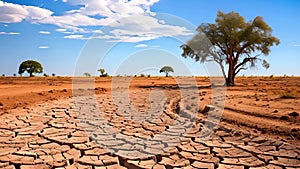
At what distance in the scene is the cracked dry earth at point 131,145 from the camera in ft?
12.3

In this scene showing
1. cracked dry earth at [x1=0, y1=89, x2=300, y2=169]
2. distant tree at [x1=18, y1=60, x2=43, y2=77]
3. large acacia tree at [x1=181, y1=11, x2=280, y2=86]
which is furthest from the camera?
distant tree at [x1=18, y1=60, x2=43, y2=77]

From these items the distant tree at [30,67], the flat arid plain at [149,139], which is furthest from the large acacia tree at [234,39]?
the distant tree at [30,67]

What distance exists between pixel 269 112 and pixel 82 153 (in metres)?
4.87

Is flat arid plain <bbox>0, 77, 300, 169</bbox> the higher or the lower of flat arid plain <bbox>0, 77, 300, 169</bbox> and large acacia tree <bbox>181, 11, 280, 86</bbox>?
the lower

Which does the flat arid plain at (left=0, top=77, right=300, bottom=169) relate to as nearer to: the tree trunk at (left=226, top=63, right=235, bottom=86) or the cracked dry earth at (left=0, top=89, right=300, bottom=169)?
the cracked dry earth at (left=0, top=89, right=300, bottom=169)

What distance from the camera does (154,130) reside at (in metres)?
5.56

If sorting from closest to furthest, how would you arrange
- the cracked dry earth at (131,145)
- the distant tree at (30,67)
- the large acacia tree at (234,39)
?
the cracked dry earth at (131,145) → the large acacia tree at (234,39) → the distant tree at (30,67)

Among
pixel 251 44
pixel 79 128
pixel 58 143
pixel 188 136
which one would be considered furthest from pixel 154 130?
pixel 251 44

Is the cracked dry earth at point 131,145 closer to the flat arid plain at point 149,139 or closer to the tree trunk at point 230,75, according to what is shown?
the flat arid plain at point 149,139

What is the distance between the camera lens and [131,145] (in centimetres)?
452

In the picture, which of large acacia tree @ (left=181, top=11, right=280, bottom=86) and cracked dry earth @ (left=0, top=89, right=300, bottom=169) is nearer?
cracked dry earth @ (left=0, top=89, right=300, bottom=169)

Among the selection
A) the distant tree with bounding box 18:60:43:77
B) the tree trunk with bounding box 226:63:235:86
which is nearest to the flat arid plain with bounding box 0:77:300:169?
the tree trunk with bounding box 226:63:235:86

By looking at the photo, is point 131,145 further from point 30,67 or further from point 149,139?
point 30,67

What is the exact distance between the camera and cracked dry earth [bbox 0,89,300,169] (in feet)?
12.3
